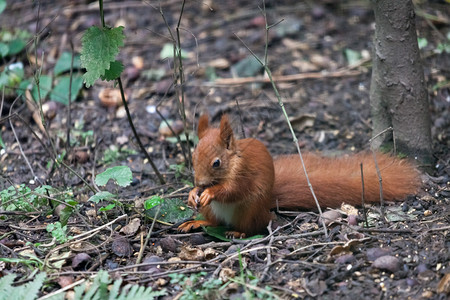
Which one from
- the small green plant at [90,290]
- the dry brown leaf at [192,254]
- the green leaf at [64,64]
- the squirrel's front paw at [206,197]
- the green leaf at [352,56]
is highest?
the green leaf at [64,64]

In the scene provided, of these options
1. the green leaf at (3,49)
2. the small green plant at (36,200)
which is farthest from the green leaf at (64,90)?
the small green plant at (36,200)

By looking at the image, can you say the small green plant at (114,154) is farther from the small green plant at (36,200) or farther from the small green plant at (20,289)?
the small green plant at (20,289)

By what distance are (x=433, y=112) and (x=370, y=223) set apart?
4.69 feet

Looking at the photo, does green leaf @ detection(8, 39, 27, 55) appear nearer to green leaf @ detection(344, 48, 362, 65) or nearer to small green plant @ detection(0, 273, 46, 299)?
green leaf @ detection(344, 48, 362, 65)

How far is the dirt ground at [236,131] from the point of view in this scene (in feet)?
8.28

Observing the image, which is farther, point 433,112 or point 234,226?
point 433,112

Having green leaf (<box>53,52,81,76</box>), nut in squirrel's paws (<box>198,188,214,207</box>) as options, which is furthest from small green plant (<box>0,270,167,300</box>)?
green leaf (<box>53,52,81,76</box>)

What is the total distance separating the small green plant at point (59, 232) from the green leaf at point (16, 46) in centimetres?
233

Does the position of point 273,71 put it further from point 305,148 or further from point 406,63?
point 406,63

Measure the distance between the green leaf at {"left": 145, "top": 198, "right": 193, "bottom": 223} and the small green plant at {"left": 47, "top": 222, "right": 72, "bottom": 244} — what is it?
1.47 ft

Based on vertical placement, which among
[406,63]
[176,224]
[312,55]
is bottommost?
[176,224]

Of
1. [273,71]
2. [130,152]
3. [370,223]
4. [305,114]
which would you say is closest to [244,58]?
[273,71]

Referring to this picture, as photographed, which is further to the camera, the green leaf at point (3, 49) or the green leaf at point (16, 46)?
the green leaf at point (16, 46)

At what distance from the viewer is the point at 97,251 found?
2.80m
